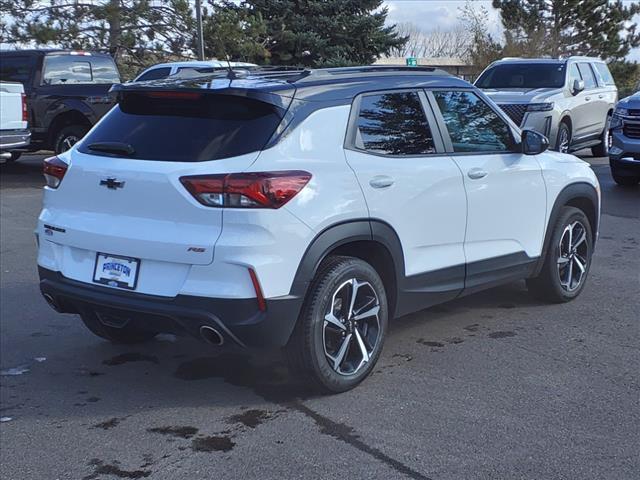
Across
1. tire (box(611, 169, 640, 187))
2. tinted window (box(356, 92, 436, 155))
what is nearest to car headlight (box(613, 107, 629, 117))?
tire (box(611, 169, 640, 187))

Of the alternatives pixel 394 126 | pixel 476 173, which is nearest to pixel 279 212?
pixel 394 126

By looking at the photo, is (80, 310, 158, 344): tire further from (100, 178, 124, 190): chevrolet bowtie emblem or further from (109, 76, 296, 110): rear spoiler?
(109, 76, 296, 110): rear spoiler

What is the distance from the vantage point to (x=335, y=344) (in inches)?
186

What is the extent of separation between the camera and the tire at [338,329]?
448 centimetres

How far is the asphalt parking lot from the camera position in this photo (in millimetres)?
3877

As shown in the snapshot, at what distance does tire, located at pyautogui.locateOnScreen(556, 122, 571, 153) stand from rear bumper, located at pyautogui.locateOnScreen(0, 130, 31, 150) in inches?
357

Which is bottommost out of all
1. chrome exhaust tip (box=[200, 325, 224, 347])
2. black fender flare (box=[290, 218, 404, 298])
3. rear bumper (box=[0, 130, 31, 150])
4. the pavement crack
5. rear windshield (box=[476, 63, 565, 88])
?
the pavement crack

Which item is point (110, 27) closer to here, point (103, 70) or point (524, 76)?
point (103, 70)

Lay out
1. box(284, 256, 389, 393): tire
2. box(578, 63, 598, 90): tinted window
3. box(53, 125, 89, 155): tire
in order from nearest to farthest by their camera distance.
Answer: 1. box(284, 256, 389, 393): tire
2. box(53, 125, 89, 155): tire
3. box(578, 63, 598, 90): tinted window

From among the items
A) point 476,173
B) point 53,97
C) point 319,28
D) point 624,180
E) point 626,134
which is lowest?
point 624,180

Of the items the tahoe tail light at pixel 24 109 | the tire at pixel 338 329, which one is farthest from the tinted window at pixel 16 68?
the tire at pixel 338 329

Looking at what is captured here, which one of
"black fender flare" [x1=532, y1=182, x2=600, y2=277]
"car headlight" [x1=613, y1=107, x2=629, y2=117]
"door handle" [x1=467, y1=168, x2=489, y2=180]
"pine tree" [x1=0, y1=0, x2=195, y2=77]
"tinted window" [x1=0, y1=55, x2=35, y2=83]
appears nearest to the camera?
"door handle" [x1=467, y1=168, x2=489, y2=180]

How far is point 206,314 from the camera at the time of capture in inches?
165

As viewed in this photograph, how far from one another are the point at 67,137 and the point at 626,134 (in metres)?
9.59
